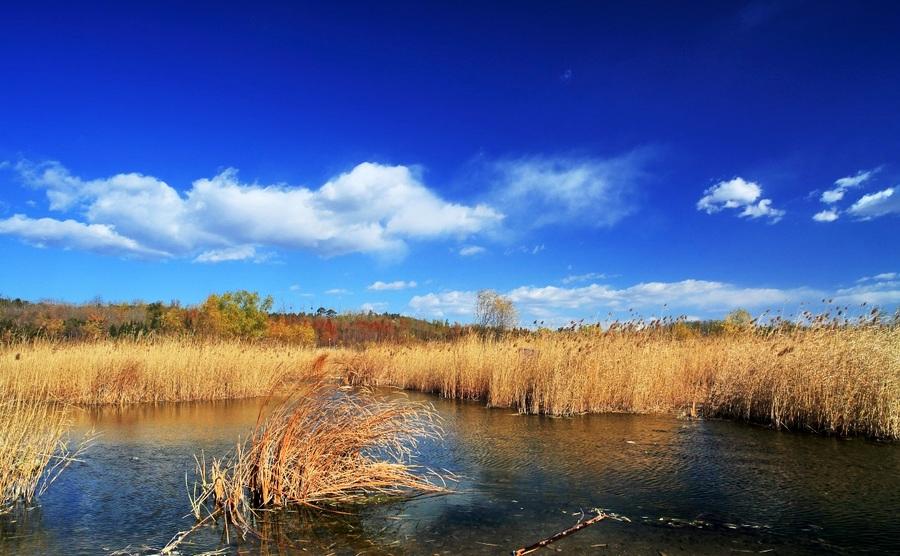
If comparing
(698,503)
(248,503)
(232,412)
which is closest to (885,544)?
(698,503)

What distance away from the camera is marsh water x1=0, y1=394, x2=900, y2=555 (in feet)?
15.2

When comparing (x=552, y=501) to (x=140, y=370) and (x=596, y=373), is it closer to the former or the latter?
(x=596, y=373)

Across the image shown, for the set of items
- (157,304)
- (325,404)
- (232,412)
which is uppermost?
(157,304)

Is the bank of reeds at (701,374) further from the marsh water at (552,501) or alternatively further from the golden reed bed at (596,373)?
the marsh water at (552,501)

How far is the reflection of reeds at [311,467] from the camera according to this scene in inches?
207

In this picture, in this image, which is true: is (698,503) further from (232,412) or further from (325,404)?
(232,412)

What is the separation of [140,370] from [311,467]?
37.4 ft

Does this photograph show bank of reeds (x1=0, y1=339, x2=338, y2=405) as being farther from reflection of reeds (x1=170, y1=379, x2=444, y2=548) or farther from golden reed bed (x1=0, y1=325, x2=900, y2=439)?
reflection of reeds (x1=170, y1=379, x2=444, y2=548)

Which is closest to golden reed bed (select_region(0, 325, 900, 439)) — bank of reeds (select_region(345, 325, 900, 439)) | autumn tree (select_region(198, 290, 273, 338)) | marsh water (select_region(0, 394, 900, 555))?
bank of reeds (select_region(345, 325, 900, 439))

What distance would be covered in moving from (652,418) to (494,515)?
748 centimetres

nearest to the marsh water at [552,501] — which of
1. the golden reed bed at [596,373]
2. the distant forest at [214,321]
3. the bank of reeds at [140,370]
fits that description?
the golden reed bed at [596,373]

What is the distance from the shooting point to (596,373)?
12.4 meters

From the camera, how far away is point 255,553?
428 centimetres

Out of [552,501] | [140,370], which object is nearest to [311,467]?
[552,501]
